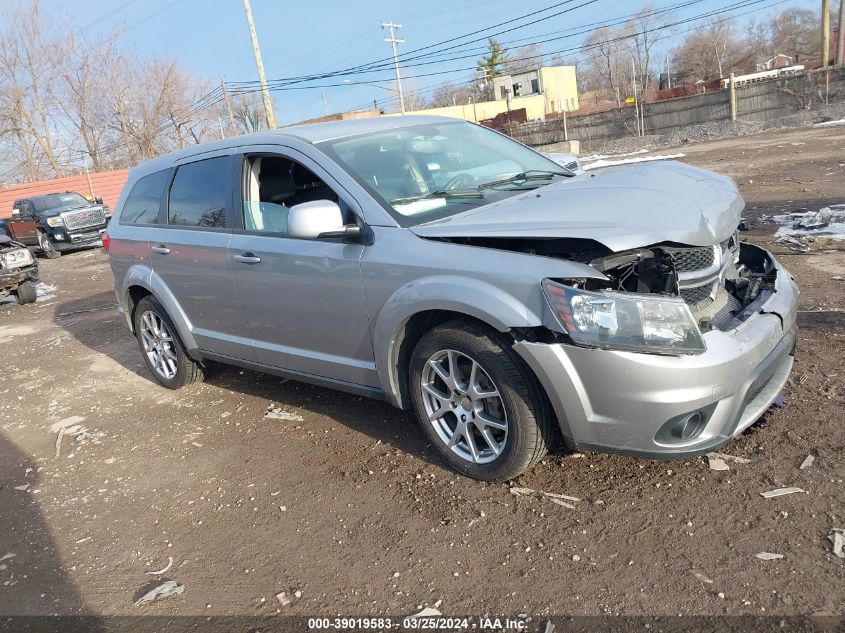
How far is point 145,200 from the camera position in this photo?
214 inches

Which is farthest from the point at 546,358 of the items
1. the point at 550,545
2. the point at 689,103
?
the point at 689,103

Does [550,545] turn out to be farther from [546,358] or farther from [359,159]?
[359,159]

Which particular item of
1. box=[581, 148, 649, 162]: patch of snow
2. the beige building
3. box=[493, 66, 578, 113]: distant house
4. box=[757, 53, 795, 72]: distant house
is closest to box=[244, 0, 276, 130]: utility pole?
box=[581, 148, 649, 162]: patch of snow

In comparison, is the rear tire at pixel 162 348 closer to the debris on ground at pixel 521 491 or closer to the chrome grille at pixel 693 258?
the debris on ground at pixel 521 491

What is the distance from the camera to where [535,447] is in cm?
313

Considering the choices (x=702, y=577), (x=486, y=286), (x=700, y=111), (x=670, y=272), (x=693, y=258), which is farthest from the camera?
(x=700, y=111)

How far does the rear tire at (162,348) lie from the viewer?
5445 mm

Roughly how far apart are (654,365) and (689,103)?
110 ft

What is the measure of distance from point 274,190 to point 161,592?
2451mm

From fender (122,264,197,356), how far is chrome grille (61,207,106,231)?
16.0 meters

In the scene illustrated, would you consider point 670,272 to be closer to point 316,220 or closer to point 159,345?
point 316,220

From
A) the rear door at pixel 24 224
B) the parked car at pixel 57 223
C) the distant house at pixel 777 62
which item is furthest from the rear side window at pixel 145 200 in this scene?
the distant house at pixel 777 62

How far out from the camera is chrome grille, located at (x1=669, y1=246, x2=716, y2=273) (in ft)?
10.2

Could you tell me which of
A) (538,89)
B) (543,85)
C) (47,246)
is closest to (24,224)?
(47,246)
